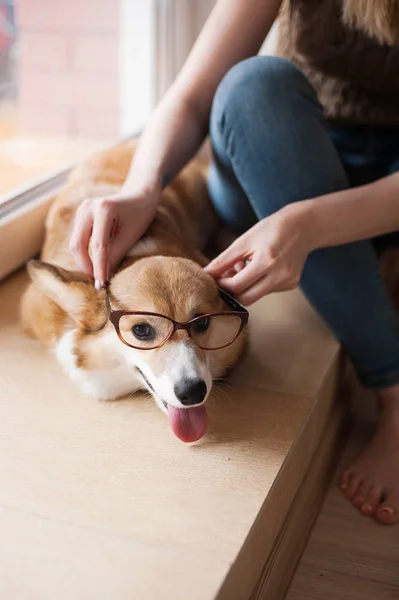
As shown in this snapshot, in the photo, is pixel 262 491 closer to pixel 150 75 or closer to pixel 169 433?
pixel 169 433

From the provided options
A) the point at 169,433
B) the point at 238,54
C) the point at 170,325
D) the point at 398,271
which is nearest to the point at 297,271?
the point at 170,325

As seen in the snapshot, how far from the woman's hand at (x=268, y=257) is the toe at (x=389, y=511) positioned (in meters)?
0.38

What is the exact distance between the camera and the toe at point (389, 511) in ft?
3.70

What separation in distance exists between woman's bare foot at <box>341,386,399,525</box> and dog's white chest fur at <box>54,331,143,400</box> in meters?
0.38

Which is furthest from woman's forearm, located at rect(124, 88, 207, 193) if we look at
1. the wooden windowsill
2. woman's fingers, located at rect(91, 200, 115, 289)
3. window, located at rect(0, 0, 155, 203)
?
window, located at rect(0, 0, 155, 203)

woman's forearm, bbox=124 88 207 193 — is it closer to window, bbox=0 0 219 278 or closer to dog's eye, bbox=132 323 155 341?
dog's eye, bbox=132 323 155 341

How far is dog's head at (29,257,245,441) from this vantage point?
1.00m

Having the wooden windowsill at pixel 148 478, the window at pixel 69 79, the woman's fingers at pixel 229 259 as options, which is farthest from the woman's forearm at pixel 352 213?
the window at pixel 69 79

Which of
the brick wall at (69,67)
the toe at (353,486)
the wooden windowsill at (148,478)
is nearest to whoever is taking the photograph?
the wooden windowsill at (148,478)

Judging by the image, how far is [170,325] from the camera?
40.0 inches

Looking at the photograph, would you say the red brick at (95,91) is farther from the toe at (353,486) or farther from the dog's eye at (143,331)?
the toe at (353,486)

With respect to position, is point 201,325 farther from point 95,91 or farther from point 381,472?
point 95,91

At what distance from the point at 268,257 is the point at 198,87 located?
0.45m

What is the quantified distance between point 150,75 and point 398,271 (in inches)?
35.8
